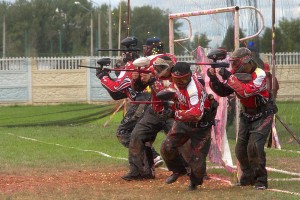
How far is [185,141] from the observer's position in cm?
1066

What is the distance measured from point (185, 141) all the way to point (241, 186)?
36.9 inches

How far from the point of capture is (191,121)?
10180 millimetres

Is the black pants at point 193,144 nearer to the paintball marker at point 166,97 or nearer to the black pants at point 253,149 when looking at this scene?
the paintball marker at point 166,97

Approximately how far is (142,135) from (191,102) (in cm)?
186

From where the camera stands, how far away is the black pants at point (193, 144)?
1041 cm

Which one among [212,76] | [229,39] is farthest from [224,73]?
[229,39]

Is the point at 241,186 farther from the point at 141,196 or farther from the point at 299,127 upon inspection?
the point at 299,127

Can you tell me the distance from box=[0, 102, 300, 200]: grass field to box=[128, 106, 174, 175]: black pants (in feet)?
0.90

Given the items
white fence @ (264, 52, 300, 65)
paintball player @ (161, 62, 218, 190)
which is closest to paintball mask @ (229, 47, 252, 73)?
paintball player @ (161, 62, 218, 190)

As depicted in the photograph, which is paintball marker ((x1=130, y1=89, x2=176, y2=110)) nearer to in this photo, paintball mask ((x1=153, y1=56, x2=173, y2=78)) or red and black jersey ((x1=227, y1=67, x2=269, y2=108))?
paintball mask ((x1=153, y1=56, x2=173, y2=78))

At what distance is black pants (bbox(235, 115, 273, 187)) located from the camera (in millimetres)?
10391

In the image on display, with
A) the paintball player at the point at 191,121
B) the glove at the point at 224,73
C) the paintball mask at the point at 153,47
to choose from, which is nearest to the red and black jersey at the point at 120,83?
the paintball mask at the point at 153,47

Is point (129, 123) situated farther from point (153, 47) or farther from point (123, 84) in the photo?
point (153, 47)

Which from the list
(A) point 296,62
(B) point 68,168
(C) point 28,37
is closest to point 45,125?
(A) point 296,62
